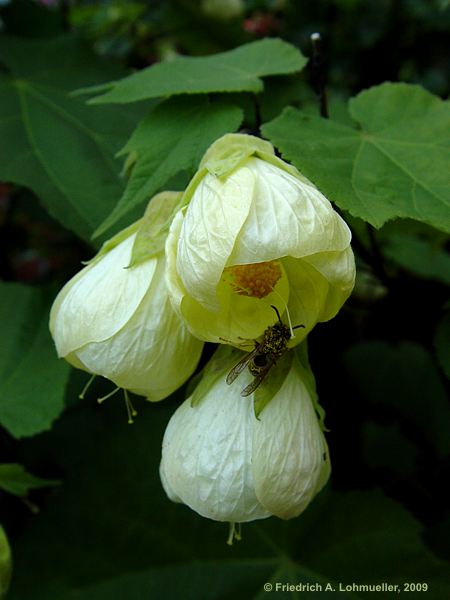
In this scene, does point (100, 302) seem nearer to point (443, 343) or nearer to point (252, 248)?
point (252, 248)

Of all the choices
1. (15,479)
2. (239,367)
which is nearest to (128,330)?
(239,367)

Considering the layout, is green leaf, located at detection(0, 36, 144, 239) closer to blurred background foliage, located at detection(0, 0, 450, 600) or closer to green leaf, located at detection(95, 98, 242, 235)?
blurred background foliage, located at detection(0, 0, 450, 600)

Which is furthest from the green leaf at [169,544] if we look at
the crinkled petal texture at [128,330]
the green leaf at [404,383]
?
the crinkled petal texture at [128,330]

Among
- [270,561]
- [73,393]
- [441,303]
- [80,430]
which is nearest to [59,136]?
[73,393]

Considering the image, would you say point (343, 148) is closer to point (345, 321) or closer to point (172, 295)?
point (172, 295)

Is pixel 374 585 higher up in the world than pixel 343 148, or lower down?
lower down
